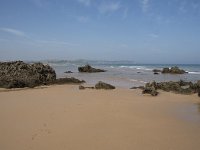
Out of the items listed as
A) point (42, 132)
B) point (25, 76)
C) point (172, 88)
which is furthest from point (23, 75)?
point (42, 132)

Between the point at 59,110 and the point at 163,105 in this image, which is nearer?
the point at 59,110

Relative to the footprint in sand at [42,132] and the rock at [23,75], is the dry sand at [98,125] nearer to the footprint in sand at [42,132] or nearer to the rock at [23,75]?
the footprint in sand at [42,132]

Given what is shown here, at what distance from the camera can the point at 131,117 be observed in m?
7.70

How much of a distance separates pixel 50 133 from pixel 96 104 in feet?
12.8

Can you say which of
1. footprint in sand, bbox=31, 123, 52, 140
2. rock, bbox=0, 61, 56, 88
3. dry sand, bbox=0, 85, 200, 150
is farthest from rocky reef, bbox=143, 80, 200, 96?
footprint in sand, bbox=31, 123, 52, 140

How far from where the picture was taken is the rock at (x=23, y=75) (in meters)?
15.1

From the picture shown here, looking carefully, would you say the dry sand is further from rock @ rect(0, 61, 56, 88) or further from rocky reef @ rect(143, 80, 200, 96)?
rock @ rect(0, 61, 56, 88)

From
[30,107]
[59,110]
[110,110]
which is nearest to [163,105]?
[110,110]

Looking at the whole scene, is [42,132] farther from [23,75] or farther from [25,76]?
[23,75]

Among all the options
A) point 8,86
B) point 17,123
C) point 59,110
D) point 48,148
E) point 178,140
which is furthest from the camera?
point 8,86

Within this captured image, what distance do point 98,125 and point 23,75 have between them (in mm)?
10835

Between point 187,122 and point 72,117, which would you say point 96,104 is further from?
point 187,122

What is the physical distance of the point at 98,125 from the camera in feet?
22.1

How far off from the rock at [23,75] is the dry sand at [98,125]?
16.4ft
